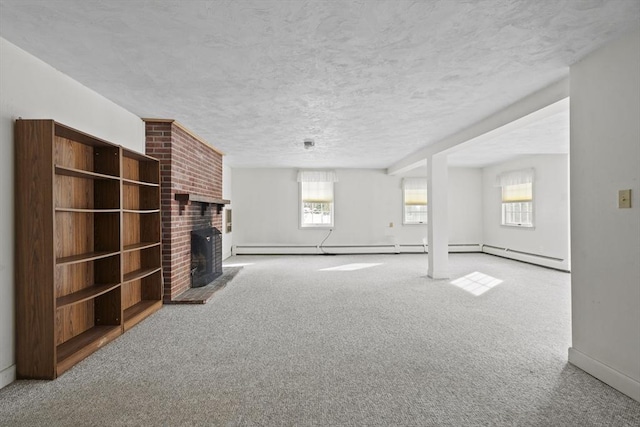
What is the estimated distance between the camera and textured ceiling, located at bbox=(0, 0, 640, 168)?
1.85 meters

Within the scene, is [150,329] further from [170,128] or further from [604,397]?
[604,397]

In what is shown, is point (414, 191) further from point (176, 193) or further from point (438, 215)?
point (176, 193)

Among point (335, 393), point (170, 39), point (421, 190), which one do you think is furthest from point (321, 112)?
point (421, 190)

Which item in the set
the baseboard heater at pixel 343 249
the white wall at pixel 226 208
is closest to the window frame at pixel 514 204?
the baseboard heater at pixel 343 249

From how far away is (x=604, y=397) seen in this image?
2070 millimetres

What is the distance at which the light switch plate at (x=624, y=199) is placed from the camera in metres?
2.12

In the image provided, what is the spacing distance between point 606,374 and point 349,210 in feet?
22.1

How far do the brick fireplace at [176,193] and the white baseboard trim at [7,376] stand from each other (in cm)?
186

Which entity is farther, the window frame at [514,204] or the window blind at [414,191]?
the window blind at [414,191]

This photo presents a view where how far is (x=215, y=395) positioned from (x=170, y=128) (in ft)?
10.8

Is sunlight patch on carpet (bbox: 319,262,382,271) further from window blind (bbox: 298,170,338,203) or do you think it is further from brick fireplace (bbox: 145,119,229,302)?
brick fireplace (bbox: 145,119,229,302)

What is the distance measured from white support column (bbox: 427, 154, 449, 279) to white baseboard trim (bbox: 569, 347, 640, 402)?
10.1 ft

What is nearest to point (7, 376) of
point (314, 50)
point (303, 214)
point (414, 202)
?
point (314, 50)

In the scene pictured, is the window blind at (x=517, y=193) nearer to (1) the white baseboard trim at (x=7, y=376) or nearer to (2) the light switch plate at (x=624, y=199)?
(2) the light switch plate at (x=624, y=199)
